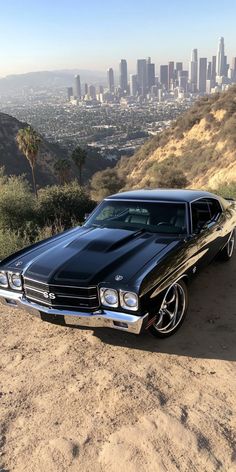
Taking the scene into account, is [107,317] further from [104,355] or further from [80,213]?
[80,213]

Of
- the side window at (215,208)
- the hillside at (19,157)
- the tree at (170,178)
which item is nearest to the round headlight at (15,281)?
the side window at (215,208)

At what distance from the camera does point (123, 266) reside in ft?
13.3

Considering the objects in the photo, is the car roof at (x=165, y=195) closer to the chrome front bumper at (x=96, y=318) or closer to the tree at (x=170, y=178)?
the chrome front bumper at (x=96, y=318)

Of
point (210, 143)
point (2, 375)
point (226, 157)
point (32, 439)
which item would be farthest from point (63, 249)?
point (210, 143)

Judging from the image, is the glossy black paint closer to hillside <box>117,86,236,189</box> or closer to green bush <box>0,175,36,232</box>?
green bush <box>0,175,36,232</box>

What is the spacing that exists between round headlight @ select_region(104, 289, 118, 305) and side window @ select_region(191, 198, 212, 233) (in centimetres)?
167

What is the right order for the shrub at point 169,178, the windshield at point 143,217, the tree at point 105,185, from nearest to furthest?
the windshield at point 143,217
the shrub at point 169,178
the tree at point 105,185

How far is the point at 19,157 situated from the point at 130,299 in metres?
61.6

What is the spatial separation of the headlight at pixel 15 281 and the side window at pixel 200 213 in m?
2.23

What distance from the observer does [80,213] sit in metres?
13.0

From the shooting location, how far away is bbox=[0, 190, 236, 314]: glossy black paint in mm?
3865

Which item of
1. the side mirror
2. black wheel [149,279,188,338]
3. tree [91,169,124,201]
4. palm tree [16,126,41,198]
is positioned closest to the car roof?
the side mirror

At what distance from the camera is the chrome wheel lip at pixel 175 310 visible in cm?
421

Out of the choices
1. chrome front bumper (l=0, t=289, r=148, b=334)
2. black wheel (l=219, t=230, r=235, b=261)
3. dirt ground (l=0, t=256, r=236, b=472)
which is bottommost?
black wheel (l=219, t=230, r=235, b=261)
